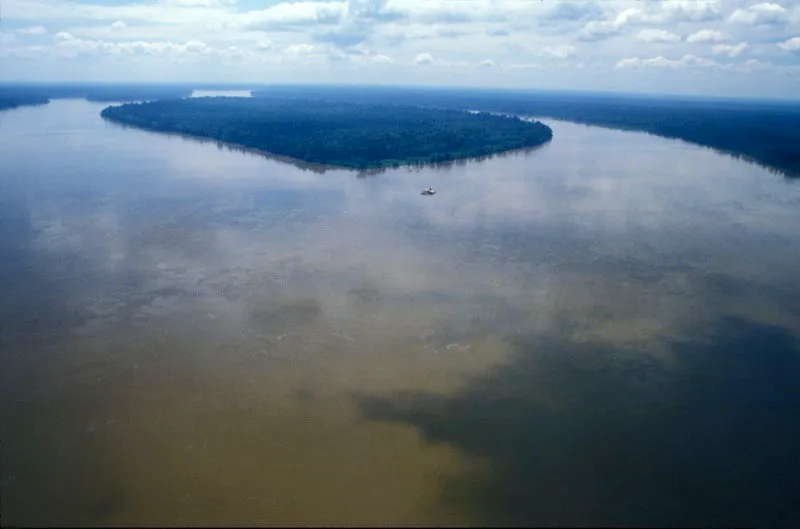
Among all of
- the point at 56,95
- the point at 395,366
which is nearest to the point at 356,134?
the point at 395,366

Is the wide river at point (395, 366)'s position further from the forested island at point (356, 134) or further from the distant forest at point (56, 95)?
the distant forest at point (56, 95)

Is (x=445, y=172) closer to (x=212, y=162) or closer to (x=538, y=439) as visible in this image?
(x=212, y=162)

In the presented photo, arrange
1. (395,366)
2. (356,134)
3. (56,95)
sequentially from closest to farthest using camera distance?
(395,366), (356,134), (56,95)

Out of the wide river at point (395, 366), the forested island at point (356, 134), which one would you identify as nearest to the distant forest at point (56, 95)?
the forested island at point (356, 134)

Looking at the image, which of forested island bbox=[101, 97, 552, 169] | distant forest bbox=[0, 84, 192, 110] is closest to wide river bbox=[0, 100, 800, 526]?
forested island bbox=[101, 97, 552, 169]

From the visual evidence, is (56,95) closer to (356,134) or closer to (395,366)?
(356,134)

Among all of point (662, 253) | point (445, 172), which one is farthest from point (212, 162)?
point (662, 253)

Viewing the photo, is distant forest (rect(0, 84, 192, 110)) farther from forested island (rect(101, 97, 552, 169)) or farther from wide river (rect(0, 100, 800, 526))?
wide river (rect(0, 100, 800, 526))
